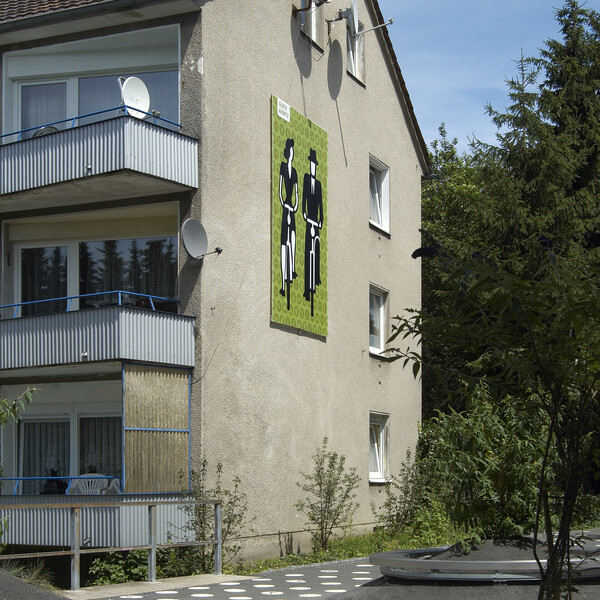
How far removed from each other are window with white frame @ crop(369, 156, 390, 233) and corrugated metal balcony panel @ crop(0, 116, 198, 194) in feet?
25.6

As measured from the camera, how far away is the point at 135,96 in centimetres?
1551

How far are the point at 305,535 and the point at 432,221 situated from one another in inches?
877

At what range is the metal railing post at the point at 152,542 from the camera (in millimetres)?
12688

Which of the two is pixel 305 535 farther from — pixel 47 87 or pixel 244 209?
pixel 47 87

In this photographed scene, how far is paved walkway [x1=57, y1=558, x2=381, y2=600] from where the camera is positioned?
37.1 feet

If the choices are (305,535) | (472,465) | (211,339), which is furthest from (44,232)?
(472,465)

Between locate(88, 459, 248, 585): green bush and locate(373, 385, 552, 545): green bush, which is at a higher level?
locate(373, 385, 552, 545): green bush

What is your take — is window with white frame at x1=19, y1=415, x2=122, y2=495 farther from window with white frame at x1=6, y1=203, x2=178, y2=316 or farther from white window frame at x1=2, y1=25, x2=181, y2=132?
white window frame at x1=2, y1=25, x2=181, y2=132

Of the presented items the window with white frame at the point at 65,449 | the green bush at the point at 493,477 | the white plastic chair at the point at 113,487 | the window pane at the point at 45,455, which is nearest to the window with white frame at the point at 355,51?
the window with white frame at the point at 65,449

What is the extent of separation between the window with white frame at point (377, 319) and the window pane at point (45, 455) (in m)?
7.66

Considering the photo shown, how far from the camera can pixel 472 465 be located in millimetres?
10773

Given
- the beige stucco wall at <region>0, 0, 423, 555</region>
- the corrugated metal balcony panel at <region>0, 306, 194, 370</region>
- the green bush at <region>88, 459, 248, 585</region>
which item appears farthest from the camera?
the beige stucco wall at <region>0, 0, 423, 555</region>

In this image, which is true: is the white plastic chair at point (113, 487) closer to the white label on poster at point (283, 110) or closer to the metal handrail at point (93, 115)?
the metal handrail at point (93, 115)

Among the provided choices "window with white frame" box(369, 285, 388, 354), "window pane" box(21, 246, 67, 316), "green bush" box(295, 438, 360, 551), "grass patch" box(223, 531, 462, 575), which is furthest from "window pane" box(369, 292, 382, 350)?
"window pane" box(21, 246, 67, 316)
